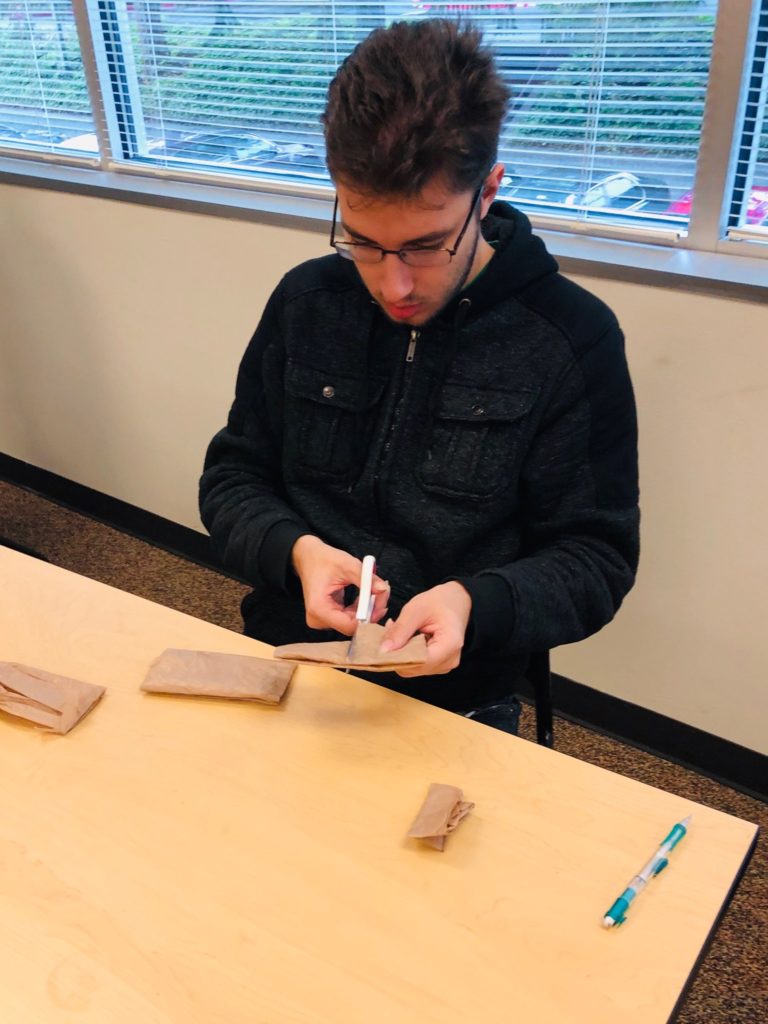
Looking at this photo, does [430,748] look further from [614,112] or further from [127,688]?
[614,112]

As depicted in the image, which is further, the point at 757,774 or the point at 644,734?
the point at 644,734

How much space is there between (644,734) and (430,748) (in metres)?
1.17

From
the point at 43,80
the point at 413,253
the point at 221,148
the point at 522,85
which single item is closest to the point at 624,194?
the point at 522,85

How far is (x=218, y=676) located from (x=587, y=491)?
1.60 feet

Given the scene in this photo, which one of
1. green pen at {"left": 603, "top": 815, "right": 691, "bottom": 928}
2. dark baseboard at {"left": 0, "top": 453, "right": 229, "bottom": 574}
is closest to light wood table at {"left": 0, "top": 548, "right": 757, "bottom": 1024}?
green pen at {"left": 603, "top": 815, "right": 691, "bottom": 928}

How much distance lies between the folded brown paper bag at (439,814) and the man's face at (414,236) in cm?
52

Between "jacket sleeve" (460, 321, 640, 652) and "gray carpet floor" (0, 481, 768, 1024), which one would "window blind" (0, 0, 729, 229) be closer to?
"jacket sleeve" (460, 321, 640, 652)

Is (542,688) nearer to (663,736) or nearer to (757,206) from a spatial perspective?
(663,736)

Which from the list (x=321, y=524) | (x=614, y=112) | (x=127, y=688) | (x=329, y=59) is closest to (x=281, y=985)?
(x=127, y=688)

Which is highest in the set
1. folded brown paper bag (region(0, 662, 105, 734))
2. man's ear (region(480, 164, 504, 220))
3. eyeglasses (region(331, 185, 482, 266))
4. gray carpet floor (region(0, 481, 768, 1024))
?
man's ear (region(480, 164, 504, 220))

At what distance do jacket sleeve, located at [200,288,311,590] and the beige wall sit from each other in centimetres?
68

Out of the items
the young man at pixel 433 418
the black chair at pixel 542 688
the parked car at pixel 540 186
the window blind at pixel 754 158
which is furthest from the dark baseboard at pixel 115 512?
the window blind at pixel 754 158

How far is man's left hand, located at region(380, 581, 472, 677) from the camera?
0.91 meters

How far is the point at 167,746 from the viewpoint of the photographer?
917 millimetres
